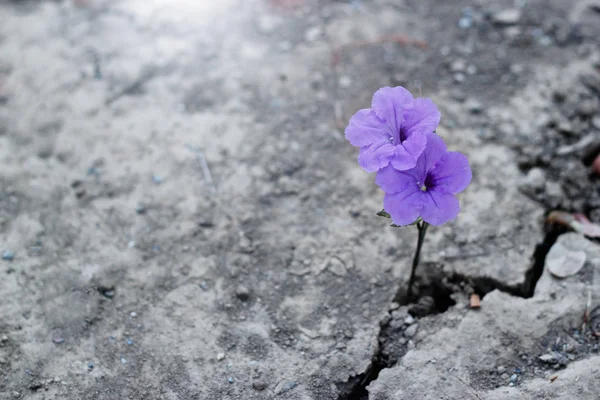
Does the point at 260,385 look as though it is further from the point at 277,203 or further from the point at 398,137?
the point at 398,137

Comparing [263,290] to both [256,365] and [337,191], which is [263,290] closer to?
[256,365]

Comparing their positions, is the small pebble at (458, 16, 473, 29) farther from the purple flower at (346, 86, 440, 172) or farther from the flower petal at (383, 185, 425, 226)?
the flower petal at (383, 185, 425, 226)

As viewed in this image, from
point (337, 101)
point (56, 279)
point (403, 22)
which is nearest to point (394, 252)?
point (337, 101)

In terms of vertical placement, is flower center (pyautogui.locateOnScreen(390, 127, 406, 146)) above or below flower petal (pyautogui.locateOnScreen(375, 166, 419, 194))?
above

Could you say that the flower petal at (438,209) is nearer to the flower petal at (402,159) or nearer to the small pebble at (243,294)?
the flower petal at (402,159)

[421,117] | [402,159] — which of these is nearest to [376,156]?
[402,159]

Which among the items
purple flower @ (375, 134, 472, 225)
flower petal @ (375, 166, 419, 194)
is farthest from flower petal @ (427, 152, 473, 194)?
flower petal @ (375, 166, 419, 194)
